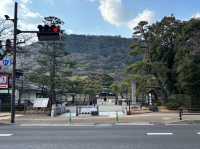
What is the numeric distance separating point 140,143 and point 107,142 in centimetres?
116

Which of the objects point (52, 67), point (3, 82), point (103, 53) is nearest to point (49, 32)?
point (3, 82)

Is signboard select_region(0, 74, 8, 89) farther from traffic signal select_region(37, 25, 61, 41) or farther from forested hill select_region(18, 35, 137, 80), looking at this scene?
forested hill select_region(18, 35, 137, 80)

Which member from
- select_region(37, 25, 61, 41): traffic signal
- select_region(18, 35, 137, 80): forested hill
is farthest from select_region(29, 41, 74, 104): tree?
select_region(18, 35, 137, 80): forested hill

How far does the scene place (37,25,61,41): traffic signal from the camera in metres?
28.4

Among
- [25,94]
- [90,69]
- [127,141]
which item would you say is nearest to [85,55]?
[90,69]

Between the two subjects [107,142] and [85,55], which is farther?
[85,55]

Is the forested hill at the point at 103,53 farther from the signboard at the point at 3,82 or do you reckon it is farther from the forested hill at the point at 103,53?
the signboard at the point at 3,82

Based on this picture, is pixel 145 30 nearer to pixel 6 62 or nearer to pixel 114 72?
pixel 6 62

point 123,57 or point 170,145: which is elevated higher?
point 123,57

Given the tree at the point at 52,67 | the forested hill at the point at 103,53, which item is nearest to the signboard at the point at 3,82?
the tree at the point at 52,67

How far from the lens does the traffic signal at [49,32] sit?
28.4 m

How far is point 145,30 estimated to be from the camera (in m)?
57.4

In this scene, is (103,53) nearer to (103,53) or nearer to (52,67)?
(103,53)

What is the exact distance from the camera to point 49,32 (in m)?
28.7
